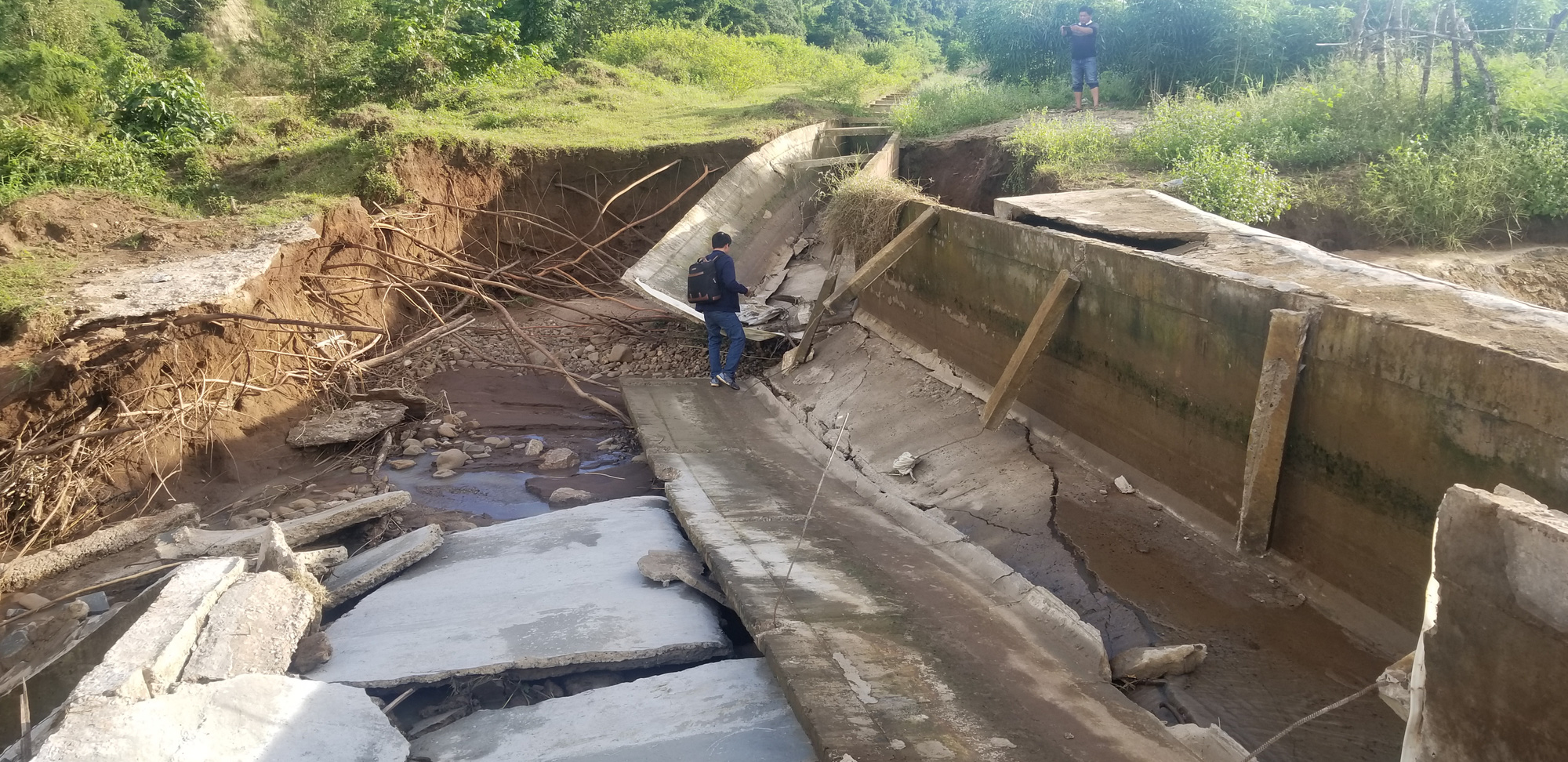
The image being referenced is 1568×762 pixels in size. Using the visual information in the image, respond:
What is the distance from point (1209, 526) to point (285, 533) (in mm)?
5615

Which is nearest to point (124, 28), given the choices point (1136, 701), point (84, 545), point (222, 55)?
point (222, 55)

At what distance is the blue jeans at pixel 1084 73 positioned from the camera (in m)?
12.7

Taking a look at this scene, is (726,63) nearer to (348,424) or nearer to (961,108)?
(961,108)

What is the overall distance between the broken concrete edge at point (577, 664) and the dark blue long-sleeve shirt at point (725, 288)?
5.17 m

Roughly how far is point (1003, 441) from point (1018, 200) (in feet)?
7.01

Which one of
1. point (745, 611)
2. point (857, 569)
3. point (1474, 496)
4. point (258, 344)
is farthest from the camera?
point (258, 344)

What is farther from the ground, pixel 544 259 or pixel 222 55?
pixel 222 55

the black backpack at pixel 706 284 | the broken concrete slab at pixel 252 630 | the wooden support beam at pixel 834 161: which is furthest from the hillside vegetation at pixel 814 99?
the broken concrete slab at pixel 252 630

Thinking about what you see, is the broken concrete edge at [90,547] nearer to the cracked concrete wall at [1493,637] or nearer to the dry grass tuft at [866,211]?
the dry grass tuft at [866,211]

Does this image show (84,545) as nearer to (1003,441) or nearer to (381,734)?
(381,734)

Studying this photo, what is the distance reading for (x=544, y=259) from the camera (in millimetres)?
12078

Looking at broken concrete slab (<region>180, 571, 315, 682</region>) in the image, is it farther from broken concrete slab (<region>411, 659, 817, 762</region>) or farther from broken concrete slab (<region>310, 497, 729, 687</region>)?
broken concrete slab (<region>411, 659, 817, 762</region>)

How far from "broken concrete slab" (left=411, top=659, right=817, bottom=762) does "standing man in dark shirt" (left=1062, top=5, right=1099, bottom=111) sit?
36.7 ft

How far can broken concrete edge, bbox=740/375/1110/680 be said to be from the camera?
171 inches
